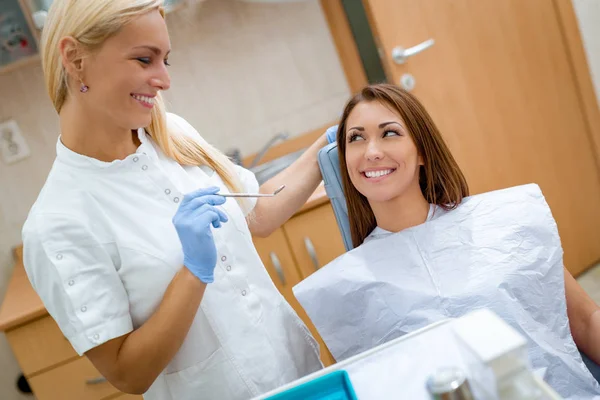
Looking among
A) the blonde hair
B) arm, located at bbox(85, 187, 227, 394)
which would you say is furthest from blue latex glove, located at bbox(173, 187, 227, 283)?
the blonde hair

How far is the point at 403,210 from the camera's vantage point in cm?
135

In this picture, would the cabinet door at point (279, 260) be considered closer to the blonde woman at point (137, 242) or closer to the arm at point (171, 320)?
the blonde woman at point (137, 242)

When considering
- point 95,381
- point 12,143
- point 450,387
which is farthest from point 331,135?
point 12,143

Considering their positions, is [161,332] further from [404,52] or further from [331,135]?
[404,52]

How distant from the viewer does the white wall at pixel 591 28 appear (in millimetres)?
2508

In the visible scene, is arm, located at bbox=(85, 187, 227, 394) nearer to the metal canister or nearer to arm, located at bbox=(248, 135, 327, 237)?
arm, located at bbox=(248, 135, 327, 237)

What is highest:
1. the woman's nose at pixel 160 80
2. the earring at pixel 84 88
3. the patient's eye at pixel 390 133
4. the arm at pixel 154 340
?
the earring at pixel 84 88

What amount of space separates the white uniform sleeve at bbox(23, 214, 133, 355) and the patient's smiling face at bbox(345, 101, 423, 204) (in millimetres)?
570

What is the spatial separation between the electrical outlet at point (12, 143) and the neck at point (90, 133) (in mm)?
1411

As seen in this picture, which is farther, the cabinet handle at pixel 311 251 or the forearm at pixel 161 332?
the cabinet handle at pixel 311 251

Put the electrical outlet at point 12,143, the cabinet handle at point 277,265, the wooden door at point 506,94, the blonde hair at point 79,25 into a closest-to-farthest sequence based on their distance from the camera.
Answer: the blonde hair at point 79,25, the cabinet handle at point 277,265, the wooden door at point 506,94, the electrical outlet at point 12,143

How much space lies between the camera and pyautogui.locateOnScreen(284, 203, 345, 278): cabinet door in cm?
205

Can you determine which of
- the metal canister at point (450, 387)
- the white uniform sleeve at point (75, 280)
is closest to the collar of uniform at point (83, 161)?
the white uniform sleeve at point (75, 280)

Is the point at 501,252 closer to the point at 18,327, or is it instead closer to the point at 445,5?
the point at 445,5
